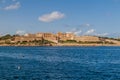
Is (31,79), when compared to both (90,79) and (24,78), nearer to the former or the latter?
(24,78)

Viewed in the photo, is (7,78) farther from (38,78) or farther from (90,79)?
(90,79)

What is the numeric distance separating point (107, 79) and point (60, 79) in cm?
772

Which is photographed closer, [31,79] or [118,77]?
[31,79]

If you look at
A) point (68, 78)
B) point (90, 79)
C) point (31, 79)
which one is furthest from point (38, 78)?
point (90, 79)

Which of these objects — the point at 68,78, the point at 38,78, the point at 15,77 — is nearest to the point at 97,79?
the point at 68,78

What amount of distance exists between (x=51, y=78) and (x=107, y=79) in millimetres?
9152

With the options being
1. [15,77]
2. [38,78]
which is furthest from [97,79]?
[15,77]

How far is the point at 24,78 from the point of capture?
52.6 metres

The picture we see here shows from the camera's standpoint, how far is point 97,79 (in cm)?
5197

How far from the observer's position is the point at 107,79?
52625 millimetres

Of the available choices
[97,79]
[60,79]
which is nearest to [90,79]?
[97,79]

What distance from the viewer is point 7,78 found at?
5234cm

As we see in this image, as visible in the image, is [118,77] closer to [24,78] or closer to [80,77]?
[80,77]

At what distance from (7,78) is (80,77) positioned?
1223 centimetres
